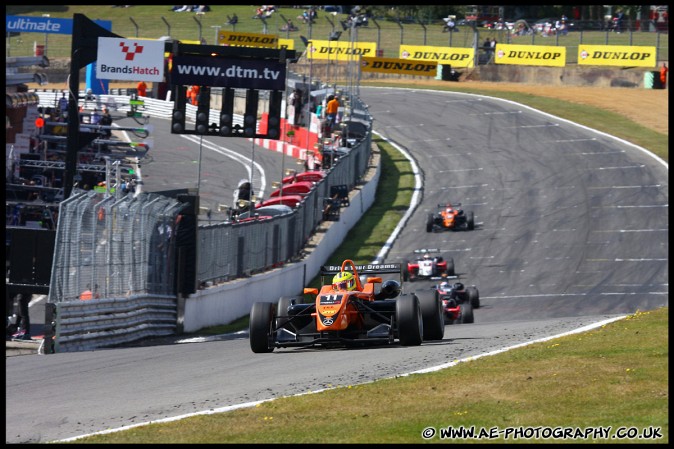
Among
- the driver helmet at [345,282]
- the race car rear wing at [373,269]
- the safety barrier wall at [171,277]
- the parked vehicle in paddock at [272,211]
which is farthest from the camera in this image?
the parked vehicle in paddock at [272,211]

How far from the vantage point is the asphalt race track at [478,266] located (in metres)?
11.5

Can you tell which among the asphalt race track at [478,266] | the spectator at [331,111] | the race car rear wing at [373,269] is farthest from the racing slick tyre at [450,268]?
the spectator at [331,111]

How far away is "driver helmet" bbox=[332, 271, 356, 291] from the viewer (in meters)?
15.8

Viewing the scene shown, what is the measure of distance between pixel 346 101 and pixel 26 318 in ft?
105

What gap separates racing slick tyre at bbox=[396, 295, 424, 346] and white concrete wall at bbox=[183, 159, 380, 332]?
7467mm

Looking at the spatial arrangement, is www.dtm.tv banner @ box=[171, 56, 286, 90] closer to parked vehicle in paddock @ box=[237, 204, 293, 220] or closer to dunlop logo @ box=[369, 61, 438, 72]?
parked vehicle in paddock @ box=[237, 204, 293, 220]

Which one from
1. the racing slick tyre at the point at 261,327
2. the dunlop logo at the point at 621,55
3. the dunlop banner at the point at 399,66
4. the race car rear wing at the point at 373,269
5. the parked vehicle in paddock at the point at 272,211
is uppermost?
the dunlop logo at the point at 621,55

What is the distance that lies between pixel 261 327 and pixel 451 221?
19.8 metres

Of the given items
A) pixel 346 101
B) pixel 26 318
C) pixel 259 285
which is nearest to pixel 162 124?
pixel 346 101

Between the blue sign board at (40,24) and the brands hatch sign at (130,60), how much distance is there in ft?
88.9

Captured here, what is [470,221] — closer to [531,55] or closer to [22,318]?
[22,318]

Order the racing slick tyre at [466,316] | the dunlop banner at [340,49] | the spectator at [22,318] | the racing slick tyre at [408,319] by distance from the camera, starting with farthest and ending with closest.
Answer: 1. the dunlop banner at [340,49]
2. the racing slick tyre at [466,316]
3. the spectator at [22,318]
4. the racing slick tyre at [408,319]

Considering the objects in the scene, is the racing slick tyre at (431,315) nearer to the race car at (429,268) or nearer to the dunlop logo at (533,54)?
the race car at (429,268)

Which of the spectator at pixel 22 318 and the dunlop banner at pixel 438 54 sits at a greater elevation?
the dunlop banner at pixel 438 54
